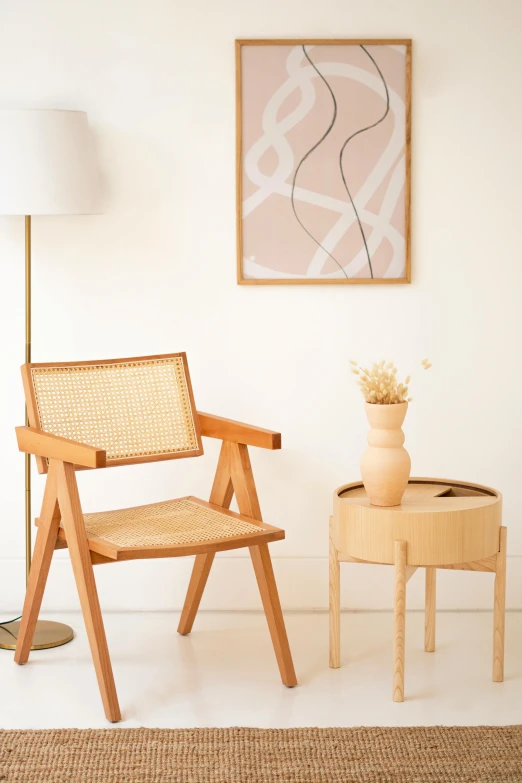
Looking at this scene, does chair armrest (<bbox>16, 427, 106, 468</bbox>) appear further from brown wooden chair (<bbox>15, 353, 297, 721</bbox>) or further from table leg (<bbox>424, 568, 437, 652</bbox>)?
table leg (<bbox>424, 568, 437, 652</bbox>)

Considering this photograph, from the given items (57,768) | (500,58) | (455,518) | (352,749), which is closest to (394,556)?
(455,518)

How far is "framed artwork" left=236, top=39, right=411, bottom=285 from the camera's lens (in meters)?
3.16

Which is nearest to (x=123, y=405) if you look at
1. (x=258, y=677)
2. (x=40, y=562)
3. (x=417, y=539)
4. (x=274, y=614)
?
(x=40, y=562)

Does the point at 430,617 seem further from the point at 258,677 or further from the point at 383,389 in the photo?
the point at 383,389

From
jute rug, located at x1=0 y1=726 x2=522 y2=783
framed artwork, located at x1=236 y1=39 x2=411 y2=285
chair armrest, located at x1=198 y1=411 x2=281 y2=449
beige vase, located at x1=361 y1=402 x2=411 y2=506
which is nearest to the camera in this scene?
jute rug, located at x1=0 y1=726 x2=522 y2=783

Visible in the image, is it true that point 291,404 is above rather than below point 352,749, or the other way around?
above

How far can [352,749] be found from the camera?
2256 mm

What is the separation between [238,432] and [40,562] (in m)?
0.66

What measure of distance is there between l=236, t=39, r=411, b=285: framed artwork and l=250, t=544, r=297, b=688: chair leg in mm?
1002

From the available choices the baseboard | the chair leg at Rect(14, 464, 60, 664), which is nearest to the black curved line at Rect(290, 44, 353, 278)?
the baseboard

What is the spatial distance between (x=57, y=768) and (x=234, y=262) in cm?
171

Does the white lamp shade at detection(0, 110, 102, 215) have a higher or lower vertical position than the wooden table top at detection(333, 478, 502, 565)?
higher

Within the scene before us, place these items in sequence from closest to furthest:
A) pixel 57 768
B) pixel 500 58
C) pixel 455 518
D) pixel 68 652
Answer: pixel 57 768, pixel 455 518, pixel 68 652, pixel 500 58

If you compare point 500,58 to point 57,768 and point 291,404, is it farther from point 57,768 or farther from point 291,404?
point 57,768
